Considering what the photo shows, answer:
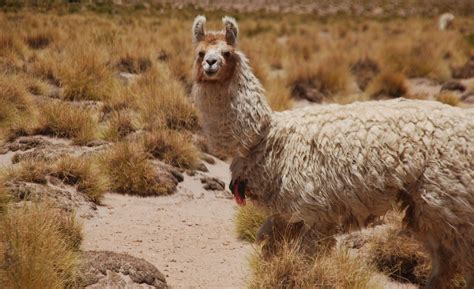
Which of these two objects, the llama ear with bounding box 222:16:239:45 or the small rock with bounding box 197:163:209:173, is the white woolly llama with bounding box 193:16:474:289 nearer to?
the llama ear with bounding box 222:16:239:45

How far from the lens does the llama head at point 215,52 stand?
3.92m

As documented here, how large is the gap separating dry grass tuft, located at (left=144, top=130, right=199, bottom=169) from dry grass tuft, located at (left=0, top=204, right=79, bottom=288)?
3003 millimetres

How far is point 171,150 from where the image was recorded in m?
7.12

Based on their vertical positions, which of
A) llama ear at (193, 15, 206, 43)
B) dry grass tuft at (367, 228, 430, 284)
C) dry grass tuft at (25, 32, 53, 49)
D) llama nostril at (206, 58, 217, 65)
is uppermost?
llama ear at (193, 15, 206, 43)

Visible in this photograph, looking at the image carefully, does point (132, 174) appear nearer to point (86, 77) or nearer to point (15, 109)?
point (15, 109)

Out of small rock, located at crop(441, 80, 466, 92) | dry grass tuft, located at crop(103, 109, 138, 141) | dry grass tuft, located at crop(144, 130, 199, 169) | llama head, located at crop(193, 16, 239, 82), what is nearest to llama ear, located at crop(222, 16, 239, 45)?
llama head, located at crop(193, 16, 239, 82)

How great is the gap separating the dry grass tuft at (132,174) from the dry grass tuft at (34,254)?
218 centimetres

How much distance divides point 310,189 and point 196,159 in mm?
3588

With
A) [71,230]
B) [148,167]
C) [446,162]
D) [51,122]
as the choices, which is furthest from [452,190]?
[51,122]

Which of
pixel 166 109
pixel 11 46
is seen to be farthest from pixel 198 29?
pixel 11 46

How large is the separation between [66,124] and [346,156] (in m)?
4.72

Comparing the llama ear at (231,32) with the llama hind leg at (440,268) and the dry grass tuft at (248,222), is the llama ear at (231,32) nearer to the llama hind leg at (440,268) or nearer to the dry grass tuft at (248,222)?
the dry grass tuft at (248,222)

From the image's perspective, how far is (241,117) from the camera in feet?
13.4

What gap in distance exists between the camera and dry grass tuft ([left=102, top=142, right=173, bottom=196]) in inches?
249
